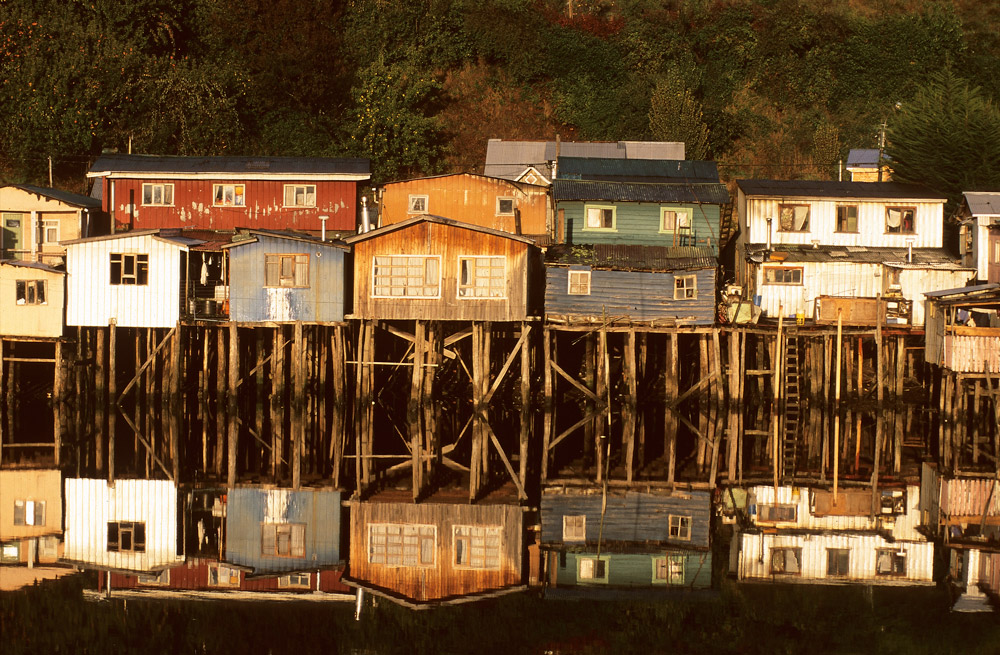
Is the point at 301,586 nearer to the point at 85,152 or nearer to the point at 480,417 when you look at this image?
the point at 480,417

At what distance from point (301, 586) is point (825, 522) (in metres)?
11.0

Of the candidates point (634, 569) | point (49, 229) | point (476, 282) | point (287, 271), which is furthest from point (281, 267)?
point (634, 569)

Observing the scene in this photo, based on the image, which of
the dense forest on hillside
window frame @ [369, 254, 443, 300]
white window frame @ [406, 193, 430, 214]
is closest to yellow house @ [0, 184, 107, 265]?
the dense forest on hillside

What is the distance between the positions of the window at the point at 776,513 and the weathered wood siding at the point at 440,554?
512 cm

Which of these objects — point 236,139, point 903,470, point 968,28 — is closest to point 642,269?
point 903,470

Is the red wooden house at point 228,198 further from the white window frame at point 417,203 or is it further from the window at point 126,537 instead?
the window at point 126,537

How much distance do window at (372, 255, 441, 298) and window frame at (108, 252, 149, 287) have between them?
696 centimetres

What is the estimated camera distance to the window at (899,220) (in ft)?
133

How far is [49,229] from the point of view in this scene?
41438 mm

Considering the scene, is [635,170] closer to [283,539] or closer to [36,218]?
[36,218]

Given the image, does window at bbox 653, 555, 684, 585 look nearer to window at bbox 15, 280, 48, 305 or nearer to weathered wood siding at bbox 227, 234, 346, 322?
weathered wood siding at bbox 227, 234, 346, 322

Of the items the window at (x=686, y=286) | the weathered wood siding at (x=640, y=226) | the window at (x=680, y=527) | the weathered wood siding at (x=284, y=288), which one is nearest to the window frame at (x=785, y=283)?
the weathered wood siding at (x=640, y=226)

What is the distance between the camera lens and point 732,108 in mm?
61375

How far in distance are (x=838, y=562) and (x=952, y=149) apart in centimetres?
2622
